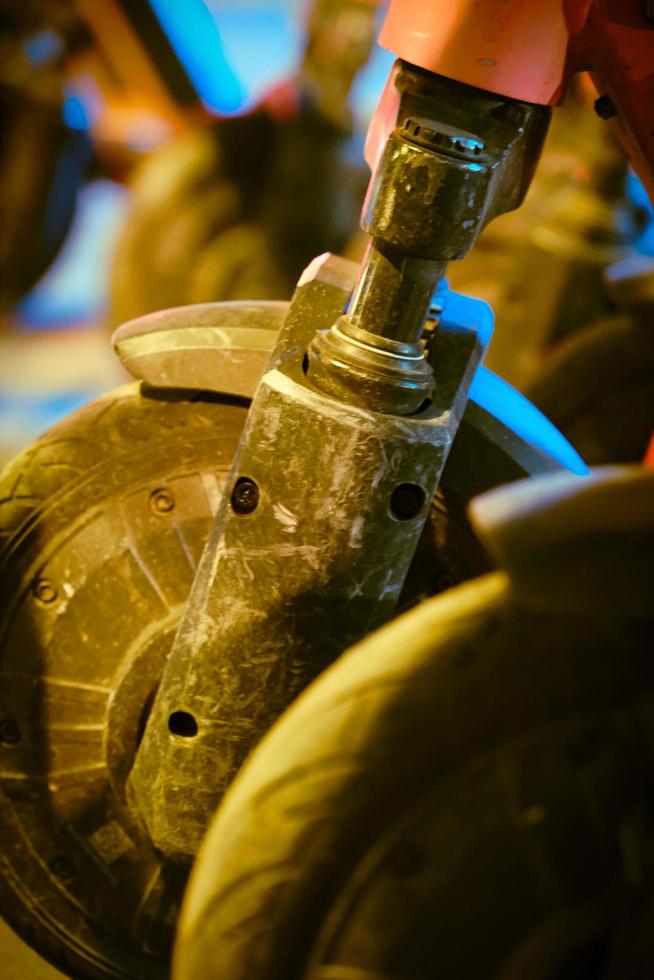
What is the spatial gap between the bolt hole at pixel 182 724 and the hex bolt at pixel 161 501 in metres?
0.19

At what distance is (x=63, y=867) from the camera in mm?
981

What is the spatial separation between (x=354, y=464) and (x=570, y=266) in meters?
1.52

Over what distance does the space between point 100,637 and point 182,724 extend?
0.49 feet

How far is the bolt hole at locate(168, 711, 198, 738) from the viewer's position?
0.85 meters

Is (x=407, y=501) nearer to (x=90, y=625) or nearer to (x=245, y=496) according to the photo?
(x=245, y=496)

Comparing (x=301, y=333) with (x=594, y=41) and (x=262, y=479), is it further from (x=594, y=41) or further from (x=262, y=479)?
(x=594, y=41)

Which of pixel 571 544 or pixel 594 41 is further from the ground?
pixel 594 41

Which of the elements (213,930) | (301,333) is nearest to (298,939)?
(213,930)

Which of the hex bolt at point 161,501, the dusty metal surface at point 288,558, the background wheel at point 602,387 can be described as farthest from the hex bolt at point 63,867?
the background wheel at point 602,387

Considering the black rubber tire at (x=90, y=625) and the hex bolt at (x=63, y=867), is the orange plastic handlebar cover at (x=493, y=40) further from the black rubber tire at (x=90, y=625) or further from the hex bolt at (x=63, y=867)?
the hex bolt at (x=63, y=867)

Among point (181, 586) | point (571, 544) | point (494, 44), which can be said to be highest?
point (494, 44)

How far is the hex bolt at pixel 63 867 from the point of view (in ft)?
3.22

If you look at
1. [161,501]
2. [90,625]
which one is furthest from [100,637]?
[161,501]

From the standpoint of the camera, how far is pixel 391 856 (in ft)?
2.02
